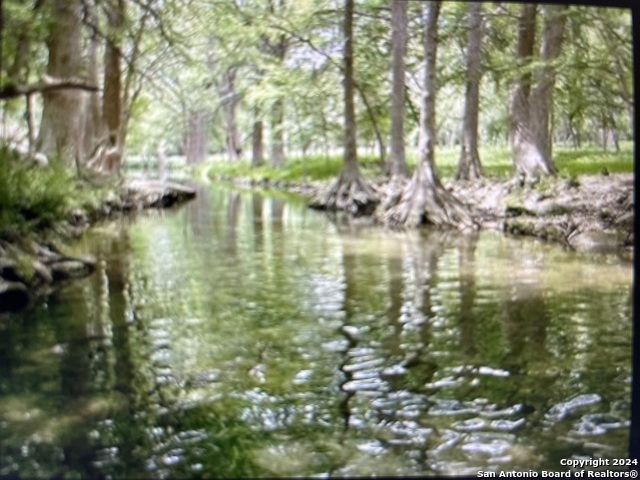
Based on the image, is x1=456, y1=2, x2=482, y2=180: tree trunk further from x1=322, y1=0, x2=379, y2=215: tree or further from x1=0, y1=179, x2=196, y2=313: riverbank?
x1=0, y1=179, x2=196, y2=313: riverbank

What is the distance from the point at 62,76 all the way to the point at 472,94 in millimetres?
2446

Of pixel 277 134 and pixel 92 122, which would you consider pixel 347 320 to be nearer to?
pixel 277 134

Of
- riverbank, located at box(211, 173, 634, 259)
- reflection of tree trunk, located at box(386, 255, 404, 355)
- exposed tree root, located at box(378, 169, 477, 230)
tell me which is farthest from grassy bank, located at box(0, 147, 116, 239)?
exposed tree root, located at box(378, 169, 477, 230)

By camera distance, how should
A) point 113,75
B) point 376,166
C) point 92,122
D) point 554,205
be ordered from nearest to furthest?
point 554,205 → point 376,166 → point 113,75 → point 92,122

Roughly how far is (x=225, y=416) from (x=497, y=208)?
3391 millimetres

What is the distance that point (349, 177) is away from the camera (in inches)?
208

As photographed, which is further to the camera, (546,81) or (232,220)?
(232,220)

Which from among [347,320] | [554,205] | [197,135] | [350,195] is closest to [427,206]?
[350,195]

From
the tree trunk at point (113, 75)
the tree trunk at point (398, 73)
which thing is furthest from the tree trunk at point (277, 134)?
the tree trunk at point (113, 75)

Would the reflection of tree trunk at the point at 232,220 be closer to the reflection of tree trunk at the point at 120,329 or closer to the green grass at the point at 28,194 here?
the reflection of tree trunk at the point at 120,329

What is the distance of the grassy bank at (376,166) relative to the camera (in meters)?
3.56

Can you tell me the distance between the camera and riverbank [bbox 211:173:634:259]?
3383 mm

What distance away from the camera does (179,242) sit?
190 inches

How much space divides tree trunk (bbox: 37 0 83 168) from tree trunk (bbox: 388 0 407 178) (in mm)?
1907
